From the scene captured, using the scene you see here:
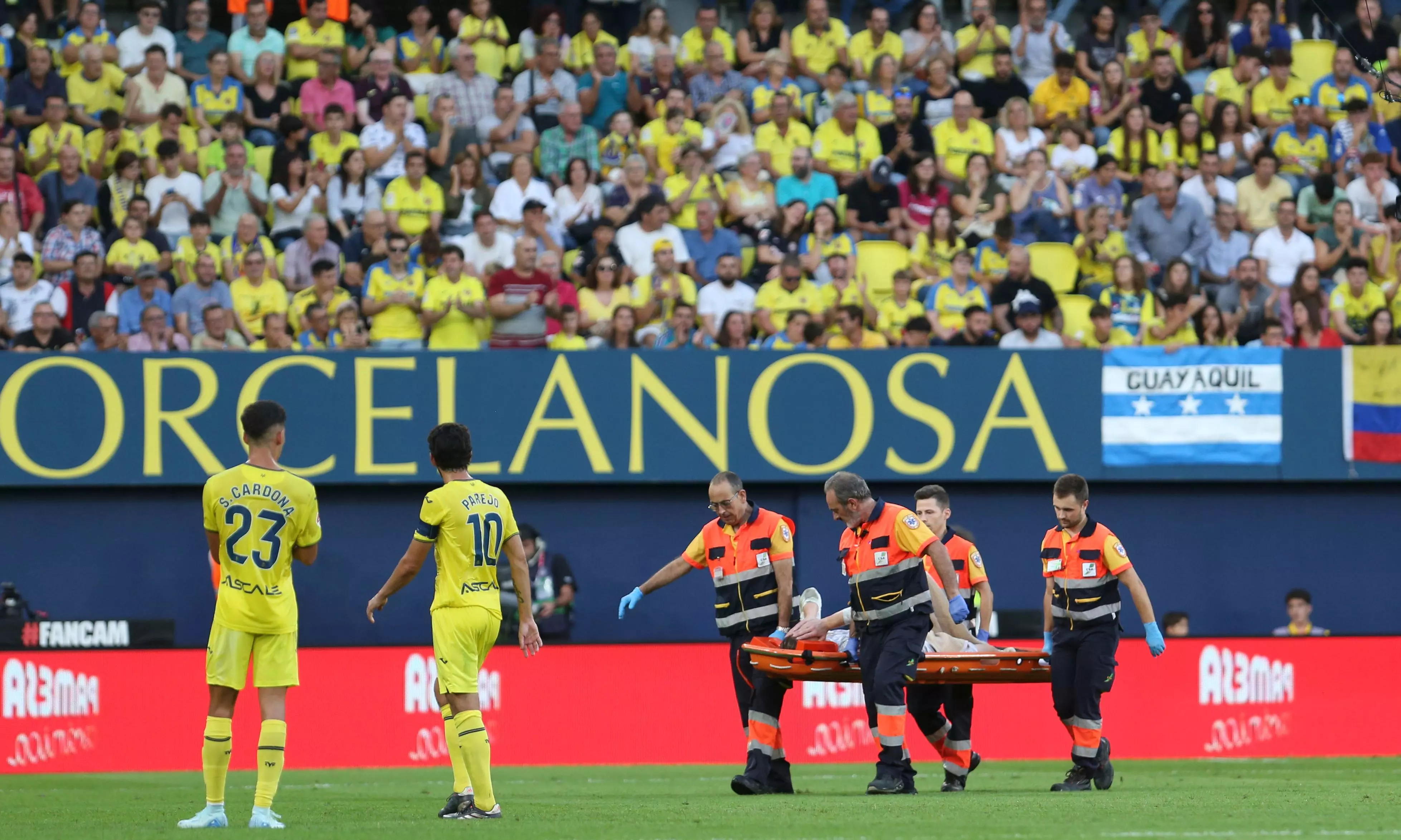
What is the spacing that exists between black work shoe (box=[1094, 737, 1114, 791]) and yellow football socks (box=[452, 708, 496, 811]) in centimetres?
409

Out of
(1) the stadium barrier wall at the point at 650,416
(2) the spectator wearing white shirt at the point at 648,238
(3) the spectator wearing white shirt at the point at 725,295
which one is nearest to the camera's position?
(1) the stadium barrier wall at the point at 650,416

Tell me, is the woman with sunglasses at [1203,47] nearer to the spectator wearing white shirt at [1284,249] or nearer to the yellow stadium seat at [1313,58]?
the yellow stadium seat at [1313,58]

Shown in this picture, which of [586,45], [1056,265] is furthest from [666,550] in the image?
[586,45]

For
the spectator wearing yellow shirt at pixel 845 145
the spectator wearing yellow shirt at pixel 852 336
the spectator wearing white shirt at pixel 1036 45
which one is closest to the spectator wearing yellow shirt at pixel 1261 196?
the spectator wearing white shirt at pixel 1036 45

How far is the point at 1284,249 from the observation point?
760 inches

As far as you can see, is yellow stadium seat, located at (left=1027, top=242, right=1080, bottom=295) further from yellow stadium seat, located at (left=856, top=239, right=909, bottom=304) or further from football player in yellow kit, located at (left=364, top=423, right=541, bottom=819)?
football player in yellow kit, located at (left=364, top=423, right=541, bottom=819)

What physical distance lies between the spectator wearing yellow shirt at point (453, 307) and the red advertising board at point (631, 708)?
12.7 feet

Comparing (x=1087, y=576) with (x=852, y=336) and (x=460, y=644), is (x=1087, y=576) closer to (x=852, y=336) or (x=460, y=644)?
(x=460, y=644)

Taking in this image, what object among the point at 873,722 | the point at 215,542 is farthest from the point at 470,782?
the point at 873,722

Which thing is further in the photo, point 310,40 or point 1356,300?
point 310,40

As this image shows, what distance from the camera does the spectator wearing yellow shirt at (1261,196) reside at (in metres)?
19.8

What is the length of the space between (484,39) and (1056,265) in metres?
7.03

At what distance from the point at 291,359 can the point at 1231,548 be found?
9.58m

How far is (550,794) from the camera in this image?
11.4 meters
